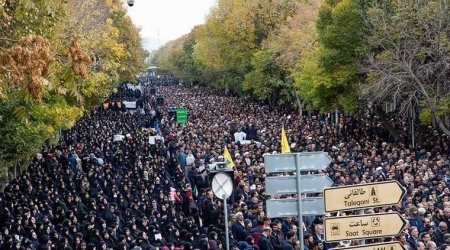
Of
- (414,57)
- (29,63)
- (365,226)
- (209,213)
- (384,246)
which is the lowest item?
(209,213)

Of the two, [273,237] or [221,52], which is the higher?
[221,52]

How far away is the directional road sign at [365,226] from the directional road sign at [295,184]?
0.84m

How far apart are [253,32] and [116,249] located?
1756 inches

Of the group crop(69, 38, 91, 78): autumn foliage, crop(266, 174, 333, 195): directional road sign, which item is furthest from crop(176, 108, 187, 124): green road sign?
crop(69, 38, 91, 78): autumn foliage

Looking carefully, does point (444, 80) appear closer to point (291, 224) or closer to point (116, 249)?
point (291, 224)

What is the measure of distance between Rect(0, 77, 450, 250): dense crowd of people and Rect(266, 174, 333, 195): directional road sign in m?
3.88

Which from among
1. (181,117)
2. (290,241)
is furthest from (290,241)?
(181,117)

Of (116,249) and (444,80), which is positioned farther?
(444,80)

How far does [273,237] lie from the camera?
15289mm

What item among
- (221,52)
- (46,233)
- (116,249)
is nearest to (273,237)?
(116,249)

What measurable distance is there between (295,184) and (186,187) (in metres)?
14.4

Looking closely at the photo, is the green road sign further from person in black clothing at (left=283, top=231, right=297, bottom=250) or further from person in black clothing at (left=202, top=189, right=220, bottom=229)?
person in black clothing at (left=283, top=231, right=297, bottom=250)

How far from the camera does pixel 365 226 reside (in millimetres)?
7730

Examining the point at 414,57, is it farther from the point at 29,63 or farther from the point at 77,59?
the point at 29,63
